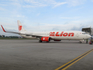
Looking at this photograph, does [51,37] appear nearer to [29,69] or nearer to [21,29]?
[21,29]

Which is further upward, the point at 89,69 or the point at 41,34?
the point at 41,34

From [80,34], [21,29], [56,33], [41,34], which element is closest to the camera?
[80,34]

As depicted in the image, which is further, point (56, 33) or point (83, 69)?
point (56, 33)

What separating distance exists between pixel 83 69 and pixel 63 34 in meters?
23.4

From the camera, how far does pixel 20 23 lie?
36.6 m

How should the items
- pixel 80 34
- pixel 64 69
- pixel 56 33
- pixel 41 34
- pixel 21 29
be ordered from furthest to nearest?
1. pixel 21 29
2. pixel 41 34
3. pixel 56 33
4. pixel 80 34
5. pixel 64 69

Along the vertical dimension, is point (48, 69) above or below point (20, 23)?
below

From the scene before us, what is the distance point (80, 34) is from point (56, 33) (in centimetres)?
660

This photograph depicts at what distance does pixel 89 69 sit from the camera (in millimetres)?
4820

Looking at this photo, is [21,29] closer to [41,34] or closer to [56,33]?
[41,34]

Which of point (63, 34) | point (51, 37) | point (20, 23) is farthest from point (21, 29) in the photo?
point (63, 34)

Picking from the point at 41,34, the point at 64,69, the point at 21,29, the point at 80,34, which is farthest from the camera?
the point at 21,29

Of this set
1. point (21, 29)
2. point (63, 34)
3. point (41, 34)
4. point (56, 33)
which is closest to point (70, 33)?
point (63, 34)

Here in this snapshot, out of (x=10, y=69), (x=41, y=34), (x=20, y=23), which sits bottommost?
(x=10, y=69)
